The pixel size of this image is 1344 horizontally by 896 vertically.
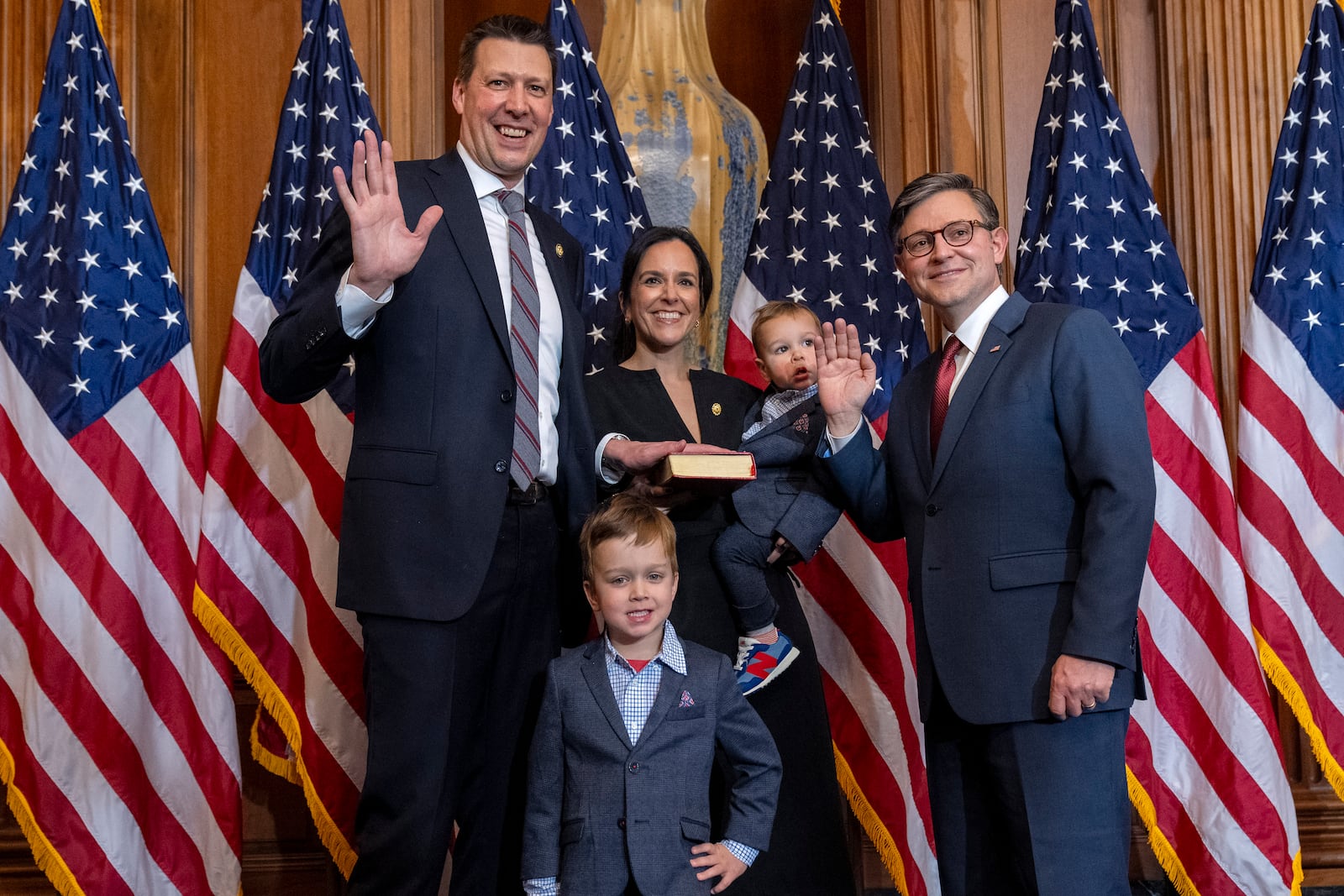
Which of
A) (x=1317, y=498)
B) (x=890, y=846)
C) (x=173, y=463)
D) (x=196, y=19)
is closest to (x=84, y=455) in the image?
(x=173, y=463)

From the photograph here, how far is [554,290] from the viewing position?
8.49ft

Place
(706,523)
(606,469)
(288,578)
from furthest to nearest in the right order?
(288,578) → (706,523) → (606,469)

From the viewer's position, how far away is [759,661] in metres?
2.83

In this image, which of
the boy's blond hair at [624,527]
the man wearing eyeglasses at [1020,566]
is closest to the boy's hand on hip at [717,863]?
the man wearing eyeglasses at [1020,566]

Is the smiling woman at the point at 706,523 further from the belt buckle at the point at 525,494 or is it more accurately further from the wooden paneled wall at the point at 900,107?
the wooden paneled wall at the point at 900,107

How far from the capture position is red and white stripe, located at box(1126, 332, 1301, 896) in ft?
11.6

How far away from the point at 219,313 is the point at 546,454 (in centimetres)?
192

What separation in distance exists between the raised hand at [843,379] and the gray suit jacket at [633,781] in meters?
0.59

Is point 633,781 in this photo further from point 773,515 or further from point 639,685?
point 773,515

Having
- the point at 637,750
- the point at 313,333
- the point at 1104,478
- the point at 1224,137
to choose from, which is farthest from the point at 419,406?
the point at 1224,137

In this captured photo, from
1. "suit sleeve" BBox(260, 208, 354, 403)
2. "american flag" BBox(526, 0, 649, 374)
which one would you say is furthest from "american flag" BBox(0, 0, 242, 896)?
"suit sleeve" BBox(260, 208, 354, 403)

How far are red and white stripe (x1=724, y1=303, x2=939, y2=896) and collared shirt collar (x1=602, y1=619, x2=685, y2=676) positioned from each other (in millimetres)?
1271

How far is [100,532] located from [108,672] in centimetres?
39

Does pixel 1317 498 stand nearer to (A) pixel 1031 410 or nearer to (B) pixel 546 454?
(A) pixel 1031 410
